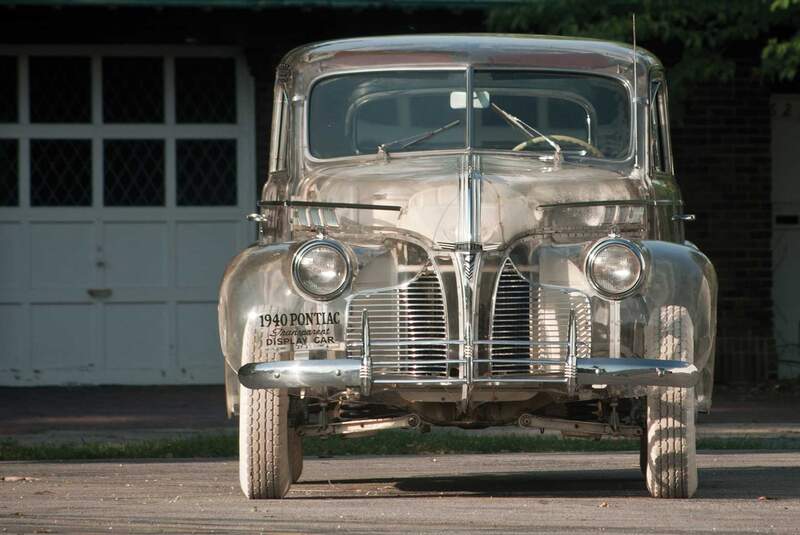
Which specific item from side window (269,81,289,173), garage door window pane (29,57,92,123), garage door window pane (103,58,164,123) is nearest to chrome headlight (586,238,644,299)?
side window (269,81,289,173)

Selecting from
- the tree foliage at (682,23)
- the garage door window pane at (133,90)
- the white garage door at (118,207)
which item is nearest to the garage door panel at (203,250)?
the white garage door at (118,207)

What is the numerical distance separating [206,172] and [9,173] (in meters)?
1.88

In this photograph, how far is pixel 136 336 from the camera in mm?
16094

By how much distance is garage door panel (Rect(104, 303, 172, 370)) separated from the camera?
1603cm

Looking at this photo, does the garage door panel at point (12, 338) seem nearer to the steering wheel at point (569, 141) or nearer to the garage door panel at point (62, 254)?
the garage door panel at point (62, 254)

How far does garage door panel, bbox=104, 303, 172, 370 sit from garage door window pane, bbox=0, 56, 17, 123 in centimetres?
205

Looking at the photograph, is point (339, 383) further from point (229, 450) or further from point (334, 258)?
point (229, 450)

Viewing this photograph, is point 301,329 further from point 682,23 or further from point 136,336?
point 136,336

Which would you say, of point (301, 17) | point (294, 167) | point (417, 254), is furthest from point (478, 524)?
point (301, 17)

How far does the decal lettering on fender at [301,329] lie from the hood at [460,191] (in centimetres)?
54

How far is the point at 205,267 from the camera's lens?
16.2 metres

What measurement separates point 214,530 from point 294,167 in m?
2.59

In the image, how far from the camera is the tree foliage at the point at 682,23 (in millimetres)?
13844

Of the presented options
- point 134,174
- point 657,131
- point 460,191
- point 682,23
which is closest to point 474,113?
point 657,131
